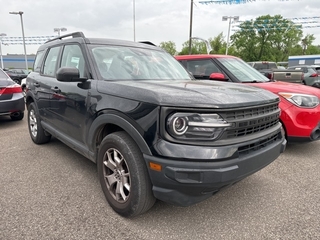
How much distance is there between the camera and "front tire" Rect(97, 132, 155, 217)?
2057 mm

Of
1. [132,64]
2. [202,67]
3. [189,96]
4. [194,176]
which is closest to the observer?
[194,176]

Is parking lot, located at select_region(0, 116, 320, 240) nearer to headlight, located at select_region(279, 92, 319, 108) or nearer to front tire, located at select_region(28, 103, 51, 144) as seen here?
front tire, located at select_region(28, 103, 51, 144)

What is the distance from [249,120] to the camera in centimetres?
207

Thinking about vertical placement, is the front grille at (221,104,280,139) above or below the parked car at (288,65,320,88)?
above

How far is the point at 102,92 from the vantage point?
2.46 metres

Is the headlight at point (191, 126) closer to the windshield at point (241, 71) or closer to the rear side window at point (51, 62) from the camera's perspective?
the rear side window at point (51, 62)

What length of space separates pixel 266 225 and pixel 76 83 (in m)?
2.54

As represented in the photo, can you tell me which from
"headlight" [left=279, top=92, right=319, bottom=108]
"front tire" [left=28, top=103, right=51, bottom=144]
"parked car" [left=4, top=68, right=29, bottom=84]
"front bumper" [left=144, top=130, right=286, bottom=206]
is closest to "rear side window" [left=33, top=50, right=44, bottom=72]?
"front tire" [left=28, top=103, right=51, bottom=144]

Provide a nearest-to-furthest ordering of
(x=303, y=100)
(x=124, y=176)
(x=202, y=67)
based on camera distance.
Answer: (x=124, y=176) < (x=303, y=100) < (x=202, y=67)

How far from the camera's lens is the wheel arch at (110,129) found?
6.62 feet

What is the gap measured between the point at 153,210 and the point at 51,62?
288cm

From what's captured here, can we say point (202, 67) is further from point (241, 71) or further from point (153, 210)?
point (153, 210)

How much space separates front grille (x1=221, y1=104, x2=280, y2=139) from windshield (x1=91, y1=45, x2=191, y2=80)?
1294 mm

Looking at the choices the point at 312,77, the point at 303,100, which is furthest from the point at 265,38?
the point at 303,100
